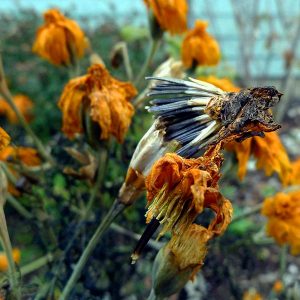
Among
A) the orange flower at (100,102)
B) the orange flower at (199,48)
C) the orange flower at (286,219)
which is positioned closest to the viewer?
the orange flower at (100,102)

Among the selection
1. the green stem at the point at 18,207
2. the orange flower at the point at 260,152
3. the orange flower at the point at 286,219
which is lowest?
the orange flower at the point at 286,219

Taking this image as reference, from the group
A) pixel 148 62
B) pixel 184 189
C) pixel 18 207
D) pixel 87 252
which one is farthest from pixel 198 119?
pixel 148 62

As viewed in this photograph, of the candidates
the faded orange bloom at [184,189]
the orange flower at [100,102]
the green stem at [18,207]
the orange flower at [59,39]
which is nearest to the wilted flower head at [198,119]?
the faded orange bloom at [184,189]

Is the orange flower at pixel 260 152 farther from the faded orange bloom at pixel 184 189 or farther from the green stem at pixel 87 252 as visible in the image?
the faded orange bloom at pixel 184 189

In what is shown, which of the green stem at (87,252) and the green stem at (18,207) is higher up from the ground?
the green stem at (87,252)

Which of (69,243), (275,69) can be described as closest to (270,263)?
(69,243)

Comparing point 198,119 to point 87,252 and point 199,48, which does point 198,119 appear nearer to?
point 87,252

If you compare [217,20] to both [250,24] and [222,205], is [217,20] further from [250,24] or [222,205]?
[222,205]
